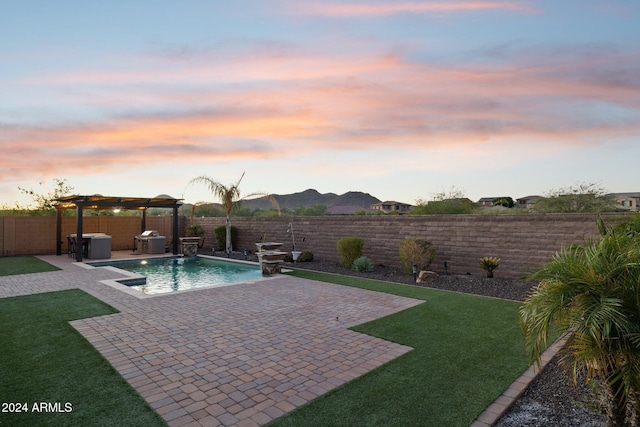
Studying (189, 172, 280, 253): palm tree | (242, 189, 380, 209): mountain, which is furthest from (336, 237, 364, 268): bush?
(242, 189, 380, 209): mountain

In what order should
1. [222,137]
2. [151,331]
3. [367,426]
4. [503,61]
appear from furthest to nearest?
[222,137] → [503,61] → [151,331] → [367,426]

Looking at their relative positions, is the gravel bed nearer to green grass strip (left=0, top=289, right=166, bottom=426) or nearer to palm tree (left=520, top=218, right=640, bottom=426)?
palm tree (left=520, top=218, right=640, bottom=426)

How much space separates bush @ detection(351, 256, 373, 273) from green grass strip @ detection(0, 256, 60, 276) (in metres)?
9.63

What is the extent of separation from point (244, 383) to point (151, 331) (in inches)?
91.5

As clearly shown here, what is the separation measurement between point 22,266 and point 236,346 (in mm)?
11554

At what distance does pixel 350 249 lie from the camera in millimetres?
11820

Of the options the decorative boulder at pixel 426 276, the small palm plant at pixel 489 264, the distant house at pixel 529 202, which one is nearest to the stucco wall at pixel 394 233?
the small palm plant at pixel 489 264

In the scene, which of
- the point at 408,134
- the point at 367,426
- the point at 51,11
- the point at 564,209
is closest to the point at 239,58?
the point at 51,11

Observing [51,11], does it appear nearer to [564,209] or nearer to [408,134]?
[408,134]

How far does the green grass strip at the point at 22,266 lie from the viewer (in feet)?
35.7

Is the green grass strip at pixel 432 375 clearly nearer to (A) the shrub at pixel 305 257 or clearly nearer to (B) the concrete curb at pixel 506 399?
(B) the concrete curb at pixel 506 399

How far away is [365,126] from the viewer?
45.2 feet

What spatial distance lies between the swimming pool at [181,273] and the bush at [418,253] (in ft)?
14.5

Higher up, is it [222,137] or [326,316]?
[222,137]
